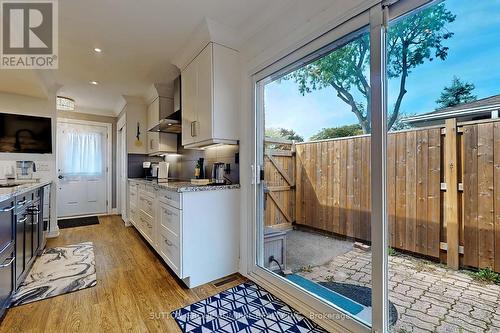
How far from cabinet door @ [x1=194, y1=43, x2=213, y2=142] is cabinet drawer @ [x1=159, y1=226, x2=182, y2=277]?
1045 mm

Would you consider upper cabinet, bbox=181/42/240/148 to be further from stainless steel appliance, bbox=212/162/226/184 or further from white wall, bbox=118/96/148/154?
white wall, bbox=118/96/148/154

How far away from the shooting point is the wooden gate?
2.21 meters

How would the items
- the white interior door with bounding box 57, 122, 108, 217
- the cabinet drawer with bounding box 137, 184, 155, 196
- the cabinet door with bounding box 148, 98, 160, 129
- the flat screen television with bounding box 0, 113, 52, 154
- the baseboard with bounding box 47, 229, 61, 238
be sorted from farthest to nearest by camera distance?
1. the white interior door with bounding box 57, 122, 108, 217
2. the cabinet door with bounding box 148, 98, 160, 129
3. the baseboard with bounding box 47, 229, 61, 238
4. the flat screen television with bounding box 0, 113, 52, 154
5. the cabinet drawer with bounding box 137, 184, 155, 196

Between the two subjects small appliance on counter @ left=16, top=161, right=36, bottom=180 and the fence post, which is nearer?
the fence post

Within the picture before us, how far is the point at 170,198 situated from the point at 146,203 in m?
1.10

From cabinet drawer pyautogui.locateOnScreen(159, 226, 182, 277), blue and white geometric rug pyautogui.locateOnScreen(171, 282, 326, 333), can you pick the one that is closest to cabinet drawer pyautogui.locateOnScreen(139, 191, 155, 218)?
cabinet drawer pyautogui.locateOnScreen(159, 226, 182, 277)

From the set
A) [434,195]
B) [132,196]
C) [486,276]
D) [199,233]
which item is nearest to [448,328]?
[486,276]

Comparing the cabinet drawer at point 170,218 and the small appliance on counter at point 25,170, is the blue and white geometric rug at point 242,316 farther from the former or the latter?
the small appliance on counter at point 25,170

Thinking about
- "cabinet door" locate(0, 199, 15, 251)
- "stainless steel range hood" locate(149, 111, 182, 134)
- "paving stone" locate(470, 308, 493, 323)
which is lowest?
"paving stone" locate(470, 308, 493, 323)

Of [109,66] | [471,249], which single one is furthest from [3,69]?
[471,249]

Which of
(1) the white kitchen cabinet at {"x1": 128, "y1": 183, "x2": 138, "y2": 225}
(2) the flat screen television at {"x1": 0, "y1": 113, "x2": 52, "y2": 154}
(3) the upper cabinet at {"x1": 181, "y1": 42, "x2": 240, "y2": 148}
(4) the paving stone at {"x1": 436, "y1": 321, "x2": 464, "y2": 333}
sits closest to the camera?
(4) the paving stone at {"x1": 436, "y1": 321, "x2": 464, "y2": 333}

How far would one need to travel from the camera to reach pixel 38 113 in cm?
367

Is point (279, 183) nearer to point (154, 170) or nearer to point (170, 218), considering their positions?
point (170, 218)

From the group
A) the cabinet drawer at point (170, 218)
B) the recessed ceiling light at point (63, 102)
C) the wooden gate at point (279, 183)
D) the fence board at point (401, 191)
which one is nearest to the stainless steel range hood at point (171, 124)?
the cabinet drawer at point (170, 218)
